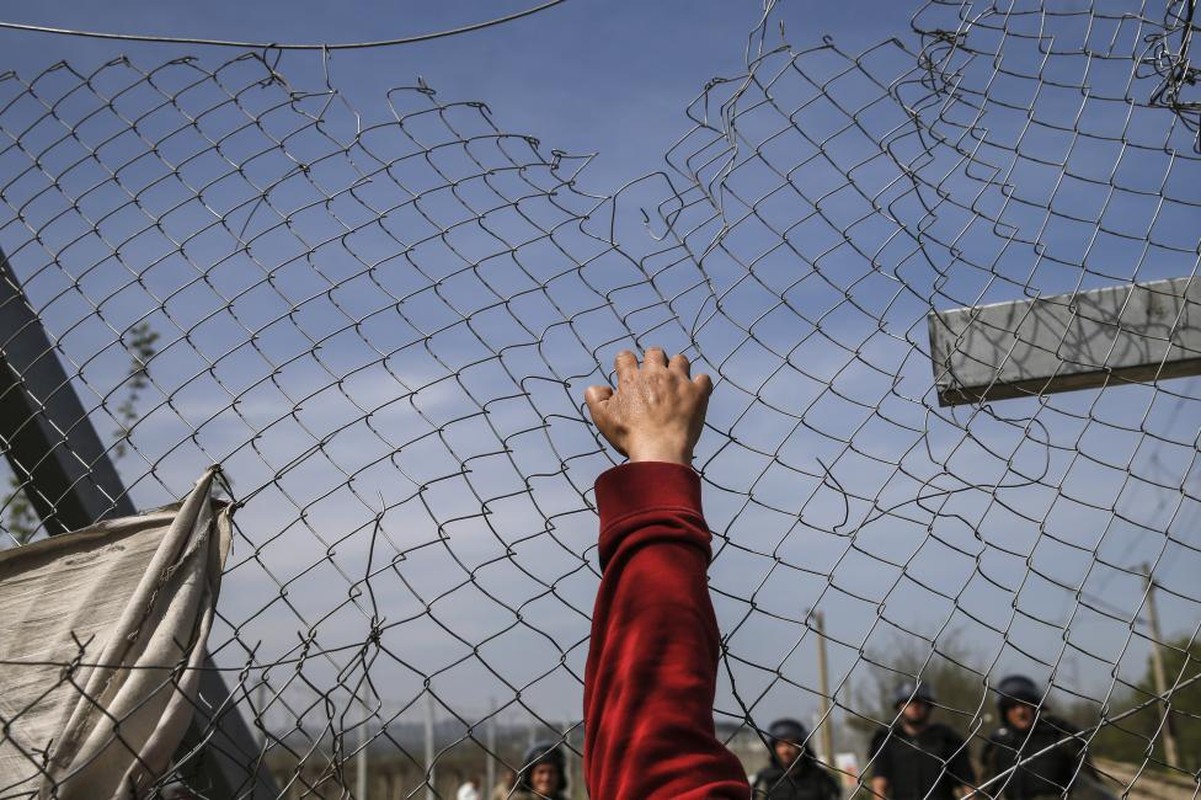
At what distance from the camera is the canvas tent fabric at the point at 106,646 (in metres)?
1.90

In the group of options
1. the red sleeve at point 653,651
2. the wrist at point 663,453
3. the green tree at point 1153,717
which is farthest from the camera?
the green tree at point 1153,717

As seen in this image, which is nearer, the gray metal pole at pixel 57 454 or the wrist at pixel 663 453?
the wrist at pixel 663 453

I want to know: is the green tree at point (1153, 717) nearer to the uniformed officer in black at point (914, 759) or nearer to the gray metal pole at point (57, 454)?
the uniformed officer in black at point (914, 759)

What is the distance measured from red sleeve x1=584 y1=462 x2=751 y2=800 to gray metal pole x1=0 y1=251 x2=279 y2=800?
3.30 ft

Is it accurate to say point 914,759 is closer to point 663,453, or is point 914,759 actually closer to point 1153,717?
point 663,453

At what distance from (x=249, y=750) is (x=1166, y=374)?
2001mm

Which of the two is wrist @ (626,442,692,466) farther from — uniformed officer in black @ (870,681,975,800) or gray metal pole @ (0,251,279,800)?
uniformed officer in black @ (870,681,975,800)

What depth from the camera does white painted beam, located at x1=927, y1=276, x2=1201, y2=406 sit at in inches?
98.0

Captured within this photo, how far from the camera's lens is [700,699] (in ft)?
4.63

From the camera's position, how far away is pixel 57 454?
2.33 m

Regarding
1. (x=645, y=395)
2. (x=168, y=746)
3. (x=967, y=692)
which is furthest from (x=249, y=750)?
(x=967, y=692)

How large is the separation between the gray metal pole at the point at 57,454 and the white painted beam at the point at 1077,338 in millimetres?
1580

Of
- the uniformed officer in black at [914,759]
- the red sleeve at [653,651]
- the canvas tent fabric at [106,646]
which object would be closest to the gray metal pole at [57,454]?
the canvas tent fabric at [106,646]

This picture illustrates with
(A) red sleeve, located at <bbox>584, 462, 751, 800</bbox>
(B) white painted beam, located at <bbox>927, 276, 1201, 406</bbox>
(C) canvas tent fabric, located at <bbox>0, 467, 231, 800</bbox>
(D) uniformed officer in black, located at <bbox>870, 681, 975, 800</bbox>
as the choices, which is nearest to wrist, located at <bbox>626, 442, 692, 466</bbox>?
(A) red sleeve, located at <bbox>584, 462, 751, 800</bbox>
